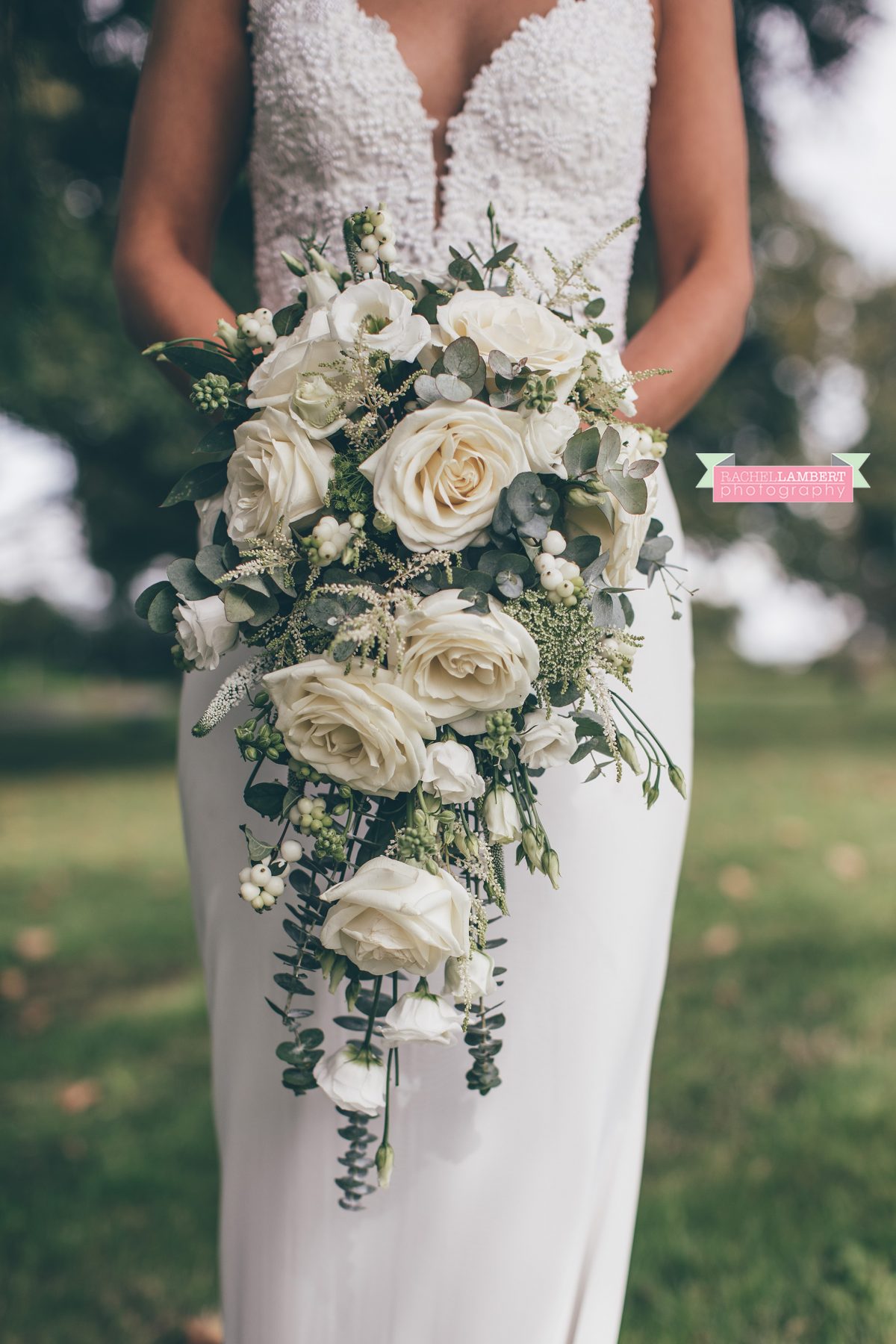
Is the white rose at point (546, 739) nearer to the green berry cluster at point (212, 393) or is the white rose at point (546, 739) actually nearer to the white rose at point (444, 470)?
the white rose at point (444, 470)

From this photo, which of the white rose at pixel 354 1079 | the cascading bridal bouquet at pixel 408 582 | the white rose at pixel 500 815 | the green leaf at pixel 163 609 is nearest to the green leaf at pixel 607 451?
the cascading bridal bouquet at pixel 408 582

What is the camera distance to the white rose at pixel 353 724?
44.0 inches

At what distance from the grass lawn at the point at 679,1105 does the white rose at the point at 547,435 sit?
1.34 metres

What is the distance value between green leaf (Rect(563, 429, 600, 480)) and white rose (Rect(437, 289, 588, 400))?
0.06 meters

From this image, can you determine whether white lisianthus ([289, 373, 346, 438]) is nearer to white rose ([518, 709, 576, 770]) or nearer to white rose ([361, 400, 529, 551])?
white rose ([361, 400, 529, 551])

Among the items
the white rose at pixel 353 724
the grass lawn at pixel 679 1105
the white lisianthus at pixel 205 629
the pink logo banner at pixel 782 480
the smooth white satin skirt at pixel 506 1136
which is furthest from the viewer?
the grass lawn at pixel 679 1105

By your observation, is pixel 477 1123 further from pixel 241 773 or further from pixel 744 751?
pixel 744 751

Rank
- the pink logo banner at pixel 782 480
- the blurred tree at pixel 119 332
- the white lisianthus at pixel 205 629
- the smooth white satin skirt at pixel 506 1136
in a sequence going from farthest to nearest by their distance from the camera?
the blurred tree at pixel 119 332 < the smooth white satin skirt at pixel 506 1136 < the pink logo banner at pixel 782 480 < the white lisianthus at pixel 205 629

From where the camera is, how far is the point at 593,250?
1305 mm

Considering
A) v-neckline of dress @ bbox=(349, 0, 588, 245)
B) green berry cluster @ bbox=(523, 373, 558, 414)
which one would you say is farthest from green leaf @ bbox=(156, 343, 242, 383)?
v-neckline of dress @ bbox=(349, 0, 588, 245)

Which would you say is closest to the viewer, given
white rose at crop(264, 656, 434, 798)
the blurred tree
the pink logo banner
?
white rose at crop(264, 656, 434, 798)

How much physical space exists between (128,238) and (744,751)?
33.6 feet

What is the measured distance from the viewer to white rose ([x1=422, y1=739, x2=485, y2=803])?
1176 mm

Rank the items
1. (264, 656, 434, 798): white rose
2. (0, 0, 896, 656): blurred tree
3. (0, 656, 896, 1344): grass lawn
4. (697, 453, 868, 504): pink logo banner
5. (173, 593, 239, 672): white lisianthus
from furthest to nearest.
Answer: (0, 0, 896, 656): blurred tree < (0, 656, 896, 1344): grass lawn < (697, 453, 868, 504): pink logo banner < (173, 593, 239, 672): white lisianthus < (264, 656, 434, 798): white rose
